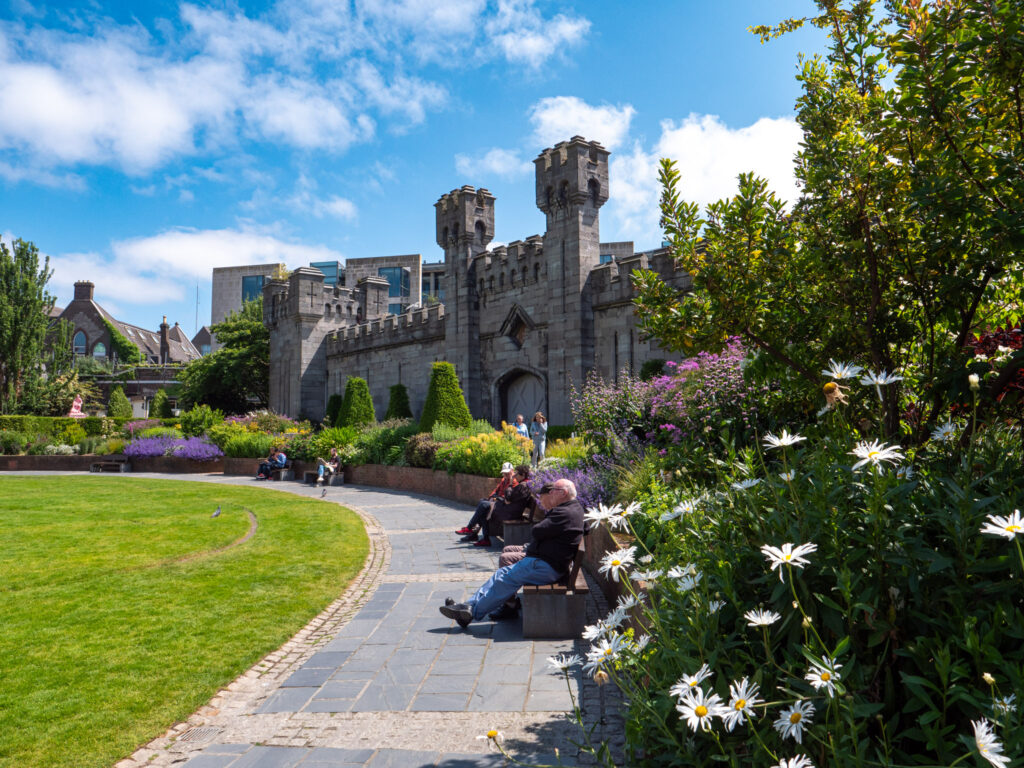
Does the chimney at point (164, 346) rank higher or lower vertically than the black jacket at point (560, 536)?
higher

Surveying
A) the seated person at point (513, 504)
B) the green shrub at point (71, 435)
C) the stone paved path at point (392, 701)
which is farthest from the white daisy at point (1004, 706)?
the green shrub at point (71, 435)

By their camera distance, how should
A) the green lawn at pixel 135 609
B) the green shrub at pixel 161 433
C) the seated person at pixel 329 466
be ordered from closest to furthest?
1. the green lawn at pixel 135 609
2. the seated person at pixel 329 466
3. the green shrub at pixel 161 433

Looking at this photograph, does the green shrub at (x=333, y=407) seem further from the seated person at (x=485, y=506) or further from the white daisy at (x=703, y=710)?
the white daisy at (x=703, y=710)

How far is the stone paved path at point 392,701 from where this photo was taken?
139 inches

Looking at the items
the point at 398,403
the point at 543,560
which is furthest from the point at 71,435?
the point at 543,560

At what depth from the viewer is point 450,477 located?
14344 millimetres

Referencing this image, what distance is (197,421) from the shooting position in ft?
94.9

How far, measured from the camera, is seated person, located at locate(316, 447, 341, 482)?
59.5ft

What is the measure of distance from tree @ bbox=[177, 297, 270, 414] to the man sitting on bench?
109ft

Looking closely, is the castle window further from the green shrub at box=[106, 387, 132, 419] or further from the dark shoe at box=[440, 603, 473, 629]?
the dark shoe at box=[440, 603, 473, 629]

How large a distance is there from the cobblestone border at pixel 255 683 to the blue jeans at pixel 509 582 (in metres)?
1.28

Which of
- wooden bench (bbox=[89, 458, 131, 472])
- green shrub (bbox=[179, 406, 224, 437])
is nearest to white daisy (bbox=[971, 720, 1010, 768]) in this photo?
wooden bench (bbox=[89, 458, 131, 472])

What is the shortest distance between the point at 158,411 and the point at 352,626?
37.9 m

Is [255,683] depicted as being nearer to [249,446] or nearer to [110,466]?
[249,446]
